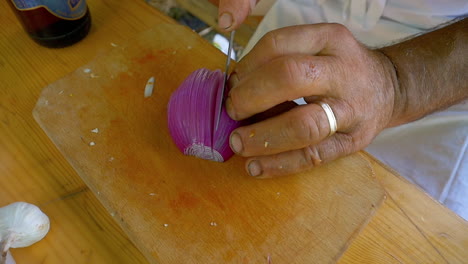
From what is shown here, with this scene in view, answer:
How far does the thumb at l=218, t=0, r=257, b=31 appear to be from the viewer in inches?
25.5

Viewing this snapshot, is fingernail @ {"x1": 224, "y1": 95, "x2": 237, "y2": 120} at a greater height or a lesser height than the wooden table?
greater

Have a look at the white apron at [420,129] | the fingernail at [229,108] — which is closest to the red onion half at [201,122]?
the fingernail at [229,108]

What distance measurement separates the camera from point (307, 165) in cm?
63

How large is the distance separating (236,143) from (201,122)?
73mm

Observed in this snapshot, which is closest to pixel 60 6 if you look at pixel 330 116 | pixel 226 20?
pixel 226 20

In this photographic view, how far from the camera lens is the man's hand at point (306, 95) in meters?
0.57

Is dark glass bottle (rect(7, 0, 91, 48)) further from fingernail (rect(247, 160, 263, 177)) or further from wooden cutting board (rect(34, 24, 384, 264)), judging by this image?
fingernail (rect(247, 160, 263, 177))

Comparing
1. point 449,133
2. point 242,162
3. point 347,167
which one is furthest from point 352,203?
point 449,133

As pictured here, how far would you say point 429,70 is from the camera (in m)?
0.70

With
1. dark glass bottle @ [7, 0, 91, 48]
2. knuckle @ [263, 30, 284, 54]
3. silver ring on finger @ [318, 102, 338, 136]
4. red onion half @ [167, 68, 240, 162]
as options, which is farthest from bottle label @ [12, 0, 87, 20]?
silver ring on finger @ [318, 102, 338, 136]

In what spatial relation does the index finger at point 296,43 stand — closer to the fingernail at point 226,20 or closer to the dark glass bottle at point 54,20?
the fingernail at point 226,20

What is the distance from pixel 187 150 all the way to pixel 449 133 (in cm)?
58

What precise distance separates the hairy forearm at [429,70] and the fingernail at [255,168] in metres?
0.30

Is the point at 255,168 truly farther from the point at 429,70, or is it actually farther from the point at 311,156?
the point at 429,70
